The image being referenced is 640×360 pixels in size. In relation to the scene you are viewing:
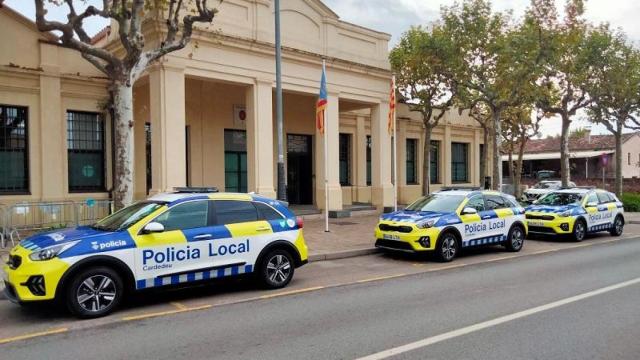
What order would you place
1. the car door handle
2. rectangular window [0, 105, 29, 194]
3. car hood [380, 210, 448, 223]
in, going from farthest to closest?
rectangular window [0, 105, 29, 194]
car hood [380, 210, 448, 223]
the car door handle

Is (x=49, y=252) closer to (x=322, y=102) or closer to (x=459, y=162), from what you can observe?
(x=322, y=102)

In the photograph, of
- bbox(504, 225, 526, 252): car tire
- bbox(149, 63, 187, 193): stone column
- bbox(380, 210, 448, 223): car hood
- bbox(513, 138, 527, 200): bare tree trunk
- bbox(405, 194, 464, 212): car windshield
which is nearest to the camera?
bbox(380, 210, 448, 223): car hood

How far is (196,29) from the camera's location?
49.5 feet

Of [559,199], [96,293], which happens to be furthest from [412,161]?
[96,293]

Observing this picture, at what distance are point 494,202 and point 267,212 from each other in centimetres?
670

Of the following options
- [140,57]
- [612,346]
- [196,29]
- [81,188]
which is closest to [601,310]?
[612,346]

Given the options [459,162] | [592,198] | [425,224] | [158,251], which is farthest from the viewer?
[459,162]

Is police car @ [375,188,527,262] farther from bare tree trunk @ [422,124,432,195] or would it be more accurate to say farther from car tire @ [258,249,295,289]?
bare tree trunk @ [422,124,432,195]

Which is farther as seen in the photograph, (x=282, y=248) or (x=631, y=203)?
(x=631, y=203)

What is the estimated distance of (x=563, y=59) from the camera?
22.2 m

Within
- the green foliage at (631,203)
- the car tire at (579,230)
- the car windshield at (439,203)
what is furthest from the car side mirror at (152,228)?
the green foliage at (631,203)

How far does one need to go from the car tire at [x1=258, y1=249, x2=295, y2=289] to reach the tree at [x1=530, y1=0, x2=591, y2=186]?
14905 mm

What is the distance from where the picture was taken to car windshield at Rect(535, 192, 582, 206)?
1622cm

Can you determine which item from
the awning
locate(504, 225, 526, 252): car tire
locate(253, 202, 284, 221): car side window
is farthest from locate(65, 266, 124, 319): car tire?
the awning
